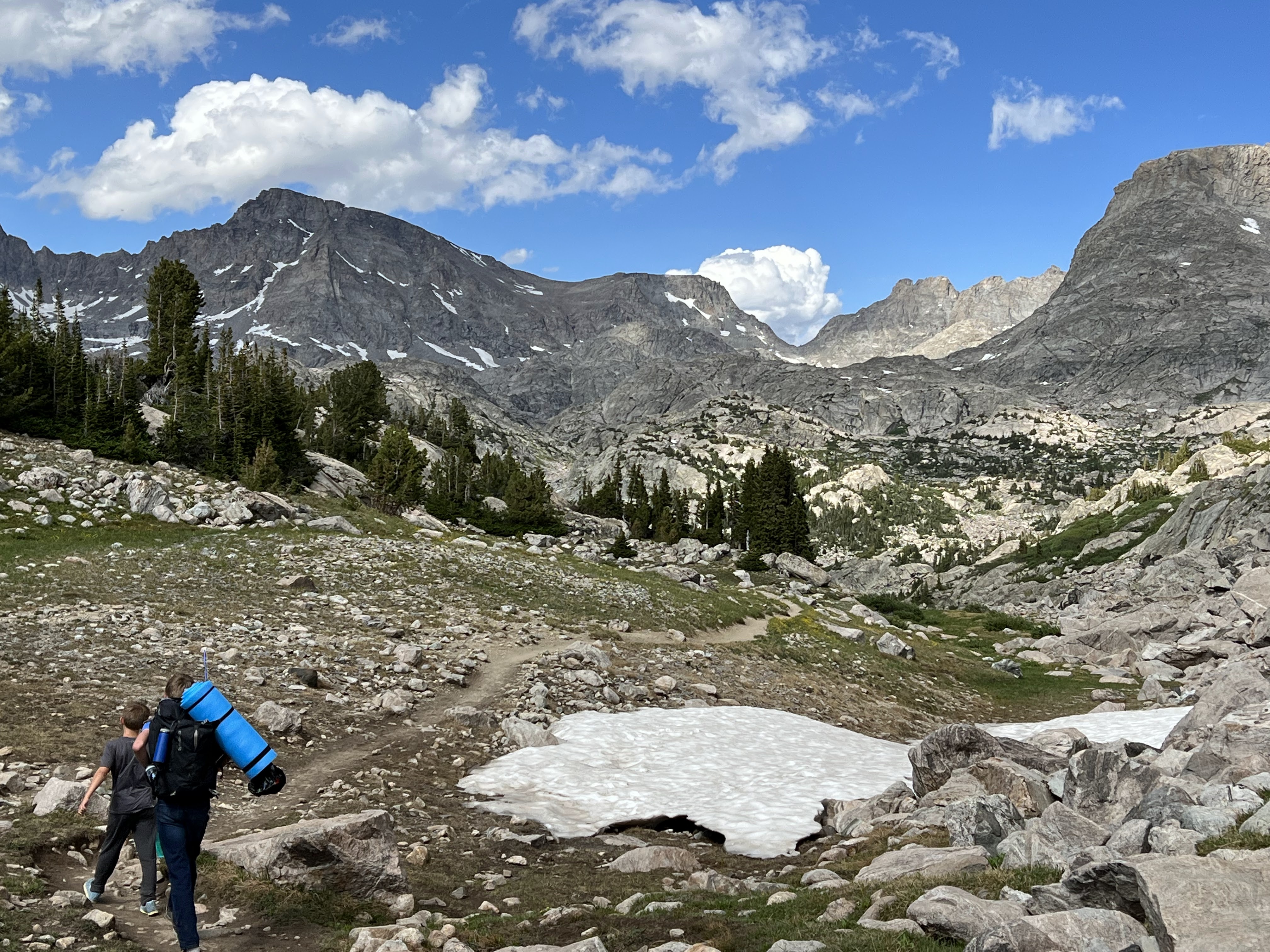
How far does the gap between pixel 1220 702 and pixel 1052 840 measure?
12605mm

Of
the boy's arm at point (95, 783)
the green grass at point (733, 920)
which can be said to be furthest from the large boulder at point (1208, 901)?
the boy's arm at point (95, 783)

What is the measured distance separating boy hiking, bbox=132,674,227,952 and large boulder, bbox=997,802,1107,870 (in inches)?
388

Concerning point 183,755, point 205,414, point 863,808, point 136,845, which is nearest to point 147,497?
point 205,414

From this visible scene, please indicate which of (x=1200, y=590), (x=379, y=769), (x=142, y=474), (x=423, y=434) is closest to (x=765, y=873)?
(x=379, y=769)

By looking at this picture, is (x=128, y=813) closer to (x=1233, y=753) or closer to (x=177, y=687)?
(x=177, y=687)

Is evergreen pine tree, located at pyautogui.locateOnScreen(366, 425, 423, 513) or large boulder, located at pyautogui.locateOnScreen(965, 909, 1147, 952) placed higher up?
evergreen pine tree, located at pyautogui.locateOnScreen(366, 425, 423, 513)

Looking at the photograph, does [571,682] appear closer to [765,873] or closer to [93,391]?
[765,873]

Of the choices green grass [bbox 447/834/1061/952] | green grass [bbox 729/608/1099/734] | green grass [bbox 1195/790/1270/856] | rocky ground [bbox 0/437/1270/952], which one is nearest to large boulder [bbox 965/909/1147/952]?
rocky ground [bbox 0/437/1270/952]

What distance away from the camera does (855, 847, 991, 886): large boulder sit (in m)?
10.2

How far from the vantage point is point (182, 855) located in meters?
9.25

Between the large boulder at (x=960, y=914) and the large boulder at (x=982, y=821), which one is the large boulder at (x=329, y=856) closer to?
the large boulder at (x=960, y=914)

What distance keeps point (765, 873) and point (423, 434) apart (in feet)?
491

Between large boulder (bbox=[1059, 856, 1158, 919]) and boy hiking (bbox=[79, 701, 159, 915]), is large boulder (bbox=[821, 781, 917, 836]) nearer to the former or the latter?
large boulder (bbox=[1059, 856, 1158, 919])

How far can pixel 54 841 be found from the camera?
36.9 ft
